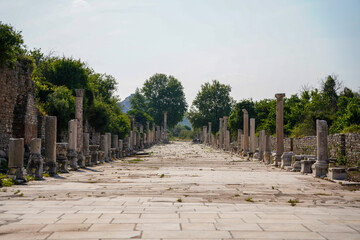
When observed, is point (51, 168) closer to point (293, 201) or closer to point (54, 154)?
point (54, 154)

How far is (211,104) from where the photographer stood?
255 feet

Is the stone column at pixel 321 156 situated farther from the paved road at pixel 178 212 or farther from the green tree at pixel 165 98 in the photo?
the green tree at pixel 165 98

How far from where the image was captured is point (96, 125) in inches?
1588

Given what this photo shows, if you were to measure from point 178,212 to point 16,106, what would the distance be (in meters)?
15.2

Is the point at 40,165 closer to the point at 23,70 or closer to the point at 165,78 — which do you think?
the point at 23,70

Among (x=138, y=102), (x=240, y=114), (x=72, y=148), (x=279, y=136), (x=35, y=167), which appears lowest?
(x=35, y=167)

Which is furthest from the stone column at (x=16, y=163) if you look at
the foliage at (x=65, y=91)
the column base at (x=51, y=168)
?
the foliage at (x=65, y=91)

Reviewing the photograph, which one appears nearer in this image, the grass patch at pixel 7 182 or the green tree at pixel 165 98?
the grass patch at pixel 7 182

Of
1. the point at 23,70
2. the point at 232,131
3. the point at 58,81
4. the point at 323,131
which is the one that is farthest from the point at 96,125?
the point at 323,131

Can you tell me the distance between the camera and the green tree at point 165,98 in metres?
85.9

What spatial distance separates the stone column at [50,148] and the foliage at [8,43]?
4430 millimetres

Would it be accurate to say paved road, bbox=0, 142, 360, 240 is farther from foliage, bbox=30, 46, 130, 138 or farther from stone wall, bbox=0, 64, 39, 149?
foliage, bbox=30, 46, 130, 138

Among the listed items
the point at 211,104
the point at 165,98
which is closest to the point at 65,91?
the point at 211,104

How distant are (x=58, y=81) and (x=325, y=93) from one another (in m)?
29.3
